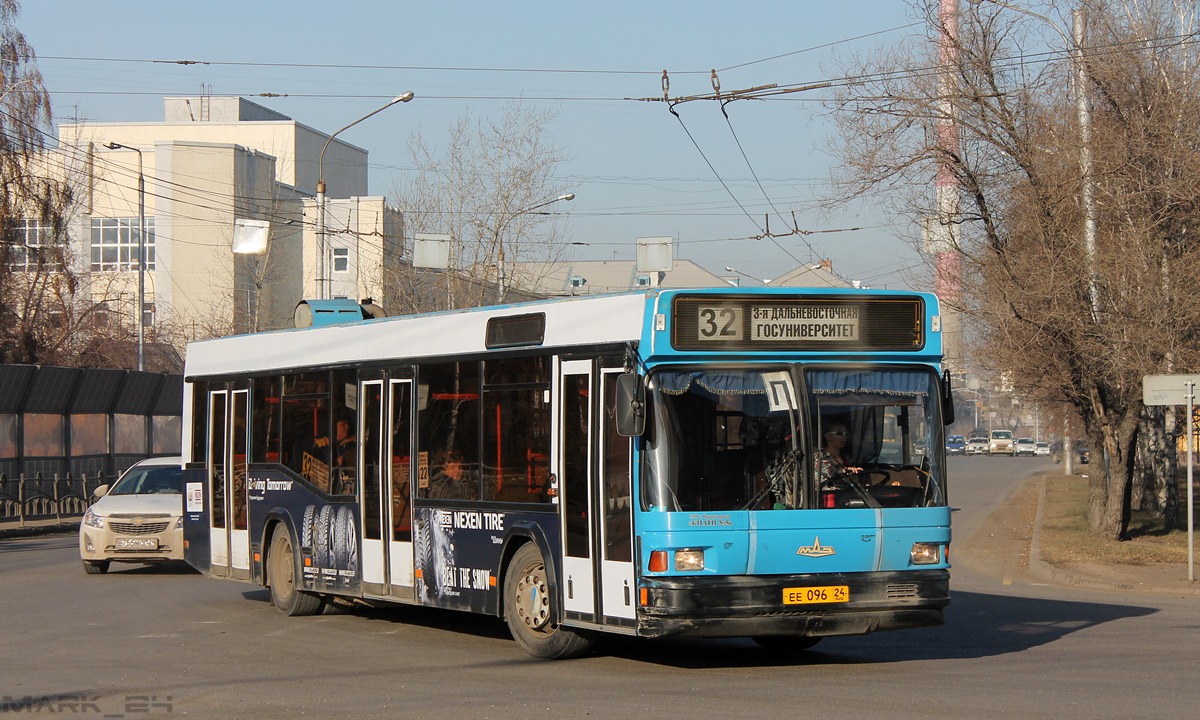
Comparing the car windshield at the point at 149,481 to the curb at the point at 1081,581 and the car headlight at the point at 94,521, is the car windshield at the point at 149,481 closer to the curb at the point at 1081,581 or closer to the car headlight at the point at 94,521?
the car headlight at the point at 94,521

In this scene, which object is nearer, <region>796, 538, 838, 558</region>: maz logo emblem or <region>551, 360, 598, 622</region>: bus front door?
<region>796, 538, 838, 558</region>: maz logo emblem

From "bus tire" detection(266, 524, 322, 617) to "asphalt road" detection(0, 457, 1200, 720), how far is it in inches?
6.9

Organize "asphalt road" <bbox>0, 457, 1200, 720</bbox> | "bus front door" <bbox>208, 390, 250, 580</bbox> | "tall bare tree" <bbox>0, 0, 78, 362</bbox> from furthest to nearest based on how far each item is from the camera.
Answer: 1. "tall bare tree" <bbox>0, 0, 78, 362</bbox>
2. "bus front door" <bbox>208, 390, 250, 580</bbox>
3. "asphalt road" <bbox>0, 457, 1200, 720</bbox>

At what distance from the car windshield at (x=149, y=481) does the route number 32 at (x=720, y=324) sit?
12774 millimetres

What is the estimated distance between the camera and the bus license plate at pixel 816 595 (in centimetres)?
1034

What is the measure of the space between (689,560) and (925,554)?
183cm

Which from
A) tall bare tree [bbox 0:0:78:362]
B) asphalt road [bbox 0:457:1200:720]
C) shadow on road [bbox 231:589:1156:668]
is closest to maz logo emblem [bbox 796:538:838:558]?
asphalt road [bbox 0:457:1200:720]

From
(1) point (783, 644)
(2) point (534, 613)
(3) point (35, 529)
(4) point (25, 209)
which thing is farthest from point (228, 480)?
(4) point (25, 209)

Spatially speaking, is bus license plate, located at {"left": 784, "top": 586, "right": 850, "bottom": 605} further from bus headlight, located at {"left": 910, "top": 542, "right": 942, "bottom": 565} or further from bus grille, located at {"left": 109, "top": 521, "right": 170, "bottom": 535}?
bus grille, located at {"left": 109, "top": 521, "right": 170, "bottom": 535}

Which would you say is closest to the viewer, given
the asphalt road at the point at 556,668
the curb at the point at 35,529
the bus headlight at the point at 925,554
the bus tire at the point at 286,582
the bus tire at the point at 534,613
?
the asphalt road at the point at 556,668

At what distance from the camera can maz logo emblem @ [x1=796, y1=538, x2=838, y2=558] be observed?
1036 cm

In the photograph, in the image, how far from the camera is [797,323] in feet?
35.3

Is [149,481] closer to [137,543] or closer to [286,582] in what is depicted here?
[137,543]

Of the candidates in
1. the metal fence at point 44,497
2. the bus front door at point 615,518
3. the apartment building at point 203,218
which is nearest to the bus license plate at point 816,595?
the bus front door at point 615,518
